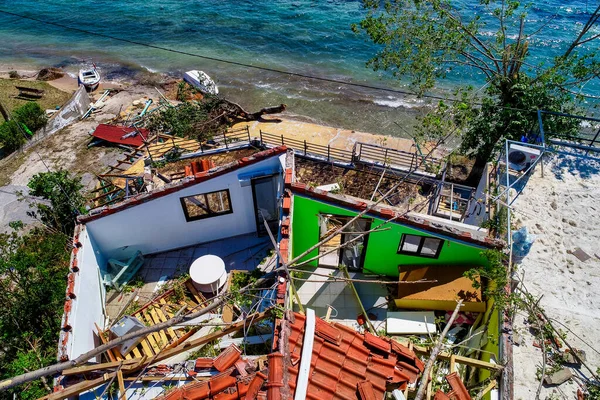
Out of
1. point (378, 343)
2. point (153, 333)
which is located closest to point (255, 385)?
point (378, 343)

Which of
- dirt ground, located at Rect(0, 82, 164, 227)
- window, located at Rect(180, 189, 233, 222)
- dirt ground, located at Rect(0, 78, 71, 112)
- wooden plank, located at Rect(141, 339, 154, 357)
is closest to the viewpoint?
wooden plank, located at Rect(141, 339, 154, 357)

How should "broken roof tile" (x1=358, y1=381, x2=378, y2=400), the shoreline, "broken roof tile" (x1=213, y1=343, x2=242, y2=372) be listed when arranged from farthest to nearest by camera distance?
the shoreline, "broken roof tile" (x1=213, y1=343, x2=242, y2=372), "broken roof tile" (x1=358, y1=381, x2=378, y2=400)

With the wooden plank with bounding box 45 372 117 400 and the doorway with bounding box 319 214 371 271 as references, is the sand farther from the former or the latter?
the wooden plank with bounding box 45 372 117 400

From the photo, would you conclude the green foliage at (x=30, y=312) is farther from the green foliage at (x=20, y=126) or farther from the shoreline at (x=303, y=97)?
the shoreline at (x=303, y=97)

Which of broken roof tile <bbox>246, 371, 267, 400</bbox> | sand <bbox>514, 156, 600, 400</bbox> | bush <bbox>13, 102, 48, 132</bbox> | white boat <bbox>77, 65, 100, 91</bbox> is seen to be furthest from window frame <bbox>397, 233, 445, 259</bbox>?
white boat <bbox>77, 65, 100, 91</bbox>

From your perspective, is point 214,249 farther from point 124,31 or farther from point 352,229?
point 124,31

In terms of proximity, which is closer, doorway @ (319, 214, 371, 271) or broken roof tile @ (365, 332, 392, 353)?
broken roof tile @ (365, 332, 392, 353)
